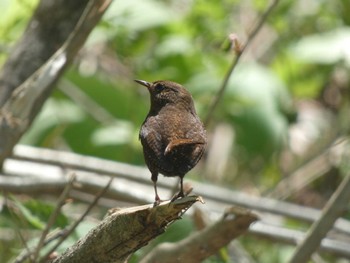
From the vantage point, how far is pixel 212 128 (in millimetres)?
7414

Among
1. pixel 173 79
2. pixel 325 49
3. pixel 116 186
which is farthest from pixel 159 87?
pixel 325 49

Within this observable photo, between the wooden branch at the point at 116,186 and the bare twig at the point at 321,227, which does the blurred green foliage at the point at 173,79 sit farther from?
the bare twig at the point at 321,227

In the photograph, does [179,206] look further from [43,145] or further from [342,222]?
[43,145]

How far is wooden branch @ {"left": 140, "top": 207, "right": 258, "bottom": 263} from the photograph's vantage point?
3.41 metres

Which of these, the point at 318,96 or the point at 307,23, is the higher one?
the point at 307,23

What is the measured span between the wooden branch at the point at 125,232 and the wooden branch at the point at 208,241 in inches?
32.5

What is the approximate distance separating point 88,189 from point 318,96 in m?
4.42

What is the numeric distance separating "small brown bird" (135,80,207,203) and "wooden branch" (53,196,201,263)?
44 millimetres

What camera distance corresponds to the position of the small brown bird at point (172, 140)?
96.0 inches

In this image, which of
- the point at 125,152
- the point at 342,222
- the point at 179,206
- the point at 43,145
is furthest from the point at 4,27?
the point at 179,206

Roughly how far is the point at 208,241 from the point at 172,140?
1.09 m

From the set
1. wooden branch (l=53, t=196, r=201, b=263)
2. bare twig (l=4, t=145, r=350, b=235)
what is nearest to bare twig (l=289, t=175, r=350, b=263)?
bare twig (l=4, t=145, r=350, b=235)

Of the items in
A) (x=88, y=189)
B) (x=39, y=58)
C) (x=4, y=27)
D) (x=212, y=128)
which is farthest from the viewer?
(x=212, y=128)

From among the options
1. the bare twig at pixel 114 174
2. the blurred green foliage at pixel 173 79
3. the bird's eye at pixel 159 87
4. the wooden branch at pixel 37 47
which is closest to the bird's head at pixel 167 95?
the bird's eye at pixel 159 87
